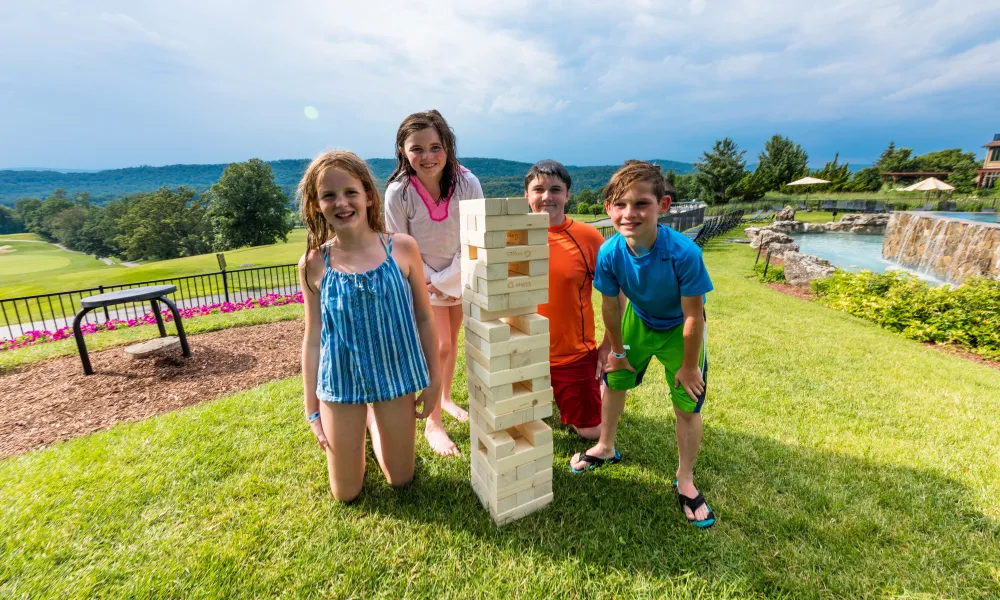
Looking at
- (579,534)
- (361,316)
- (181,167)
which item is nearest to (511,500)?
(579,534)

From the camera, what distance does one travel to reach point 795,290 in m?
9.89

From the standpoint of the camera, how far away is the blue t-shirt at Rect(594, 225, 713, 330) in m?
2.23

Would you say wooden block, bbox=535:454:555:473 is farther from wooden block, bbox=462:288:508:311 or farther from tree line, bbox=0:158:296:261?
tree line, bbox=0:158:296:261

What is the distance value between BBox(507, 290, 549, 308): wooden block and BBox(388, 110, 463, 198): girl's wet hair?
1.20 m

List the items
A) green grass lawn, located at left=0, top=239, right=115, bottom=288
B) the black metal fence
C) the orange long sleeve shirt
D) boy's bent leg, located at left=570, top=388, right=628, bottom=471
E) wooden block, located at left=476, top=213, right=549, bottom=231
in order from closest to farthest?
wooden block, located at left=476, top=213, right=549, bottom=231, boy's bent leg, located at left=570, top=388, right=628, bottom=471, the orange long sleeve shirt, the black metal fence, green grass lawn, located at left=0, top=239, right=115, bottom=288

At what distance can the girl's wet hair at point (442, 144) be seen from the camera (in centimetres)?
288

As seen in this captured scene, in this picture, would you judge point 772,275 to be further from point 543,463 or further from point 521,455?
point 521,455

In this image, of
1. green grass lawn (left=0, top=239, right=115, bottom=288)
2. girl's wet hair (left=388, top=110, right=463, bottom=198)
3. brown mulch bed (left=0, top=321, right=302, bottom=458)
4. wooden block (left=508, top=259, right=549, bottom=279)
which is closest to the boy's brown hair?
wooden block (left=508, top=259, right=549, bottom=279)

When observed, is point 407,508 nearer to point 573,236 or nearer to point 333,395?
point 333,395

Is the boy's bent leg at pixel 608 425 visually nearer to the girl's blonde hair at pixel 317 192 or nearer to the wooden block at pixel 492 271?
the wooden block at pixel 492 271

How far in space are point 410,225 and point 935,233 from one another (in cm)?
1712

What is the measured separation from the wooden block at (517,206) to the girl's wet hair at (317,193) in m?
0.90

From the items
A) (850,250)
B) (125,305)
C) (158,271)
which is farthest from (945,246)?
(158,271)

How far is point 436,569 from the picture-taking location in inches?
83.8
